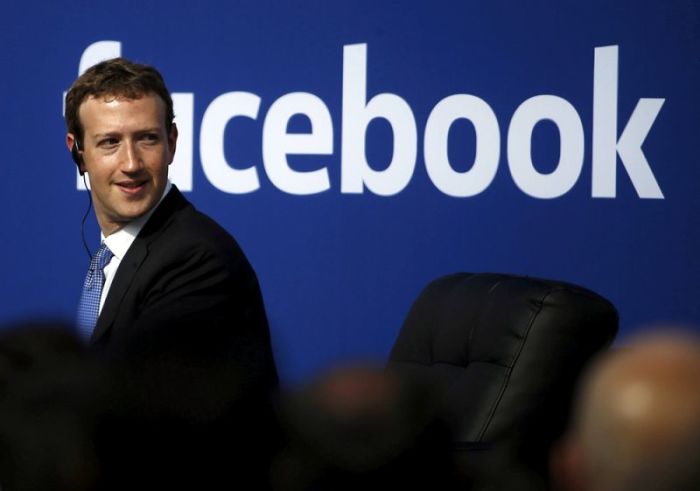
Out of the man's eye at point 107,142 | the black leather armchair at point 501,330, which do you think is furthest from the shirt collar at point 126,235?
the black leather armchair at point 501,330

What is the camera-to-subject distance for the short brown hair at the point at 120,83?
201 centimetres

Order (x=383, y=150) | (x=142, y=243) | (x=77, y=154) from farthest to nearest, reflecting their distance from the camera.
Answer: (x=383, y=150), (x=77, y=154), (x=142, y=243)

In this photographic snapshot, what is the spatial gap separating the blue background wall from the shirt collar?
3.96 feet

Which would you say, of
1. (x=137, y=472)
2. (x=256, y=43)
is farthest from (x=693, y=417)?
(x=256, y=43)

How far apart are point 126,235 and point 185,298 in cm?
136

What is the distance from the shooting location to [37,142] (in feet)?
12.4

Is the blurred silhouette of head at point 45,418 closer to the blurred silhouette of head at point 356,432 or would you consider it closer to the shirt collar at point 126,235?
the blurred silhouette of head at point 356,432

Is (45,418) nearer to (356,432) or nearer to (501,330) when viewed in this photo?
(356,432)

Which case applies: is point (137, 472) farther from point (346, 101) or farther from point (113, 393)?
point (346, 101)

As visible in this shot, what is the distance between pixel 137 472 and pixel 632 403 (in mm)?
167

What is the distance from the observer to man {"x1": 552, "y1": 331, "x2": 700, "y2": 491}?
362mm

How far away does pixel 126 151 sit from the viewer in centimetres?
209

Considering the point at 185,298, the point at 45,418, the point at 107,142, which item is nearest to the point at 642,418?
the point at 45,418

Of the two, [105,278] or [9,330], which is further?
[105,278]
